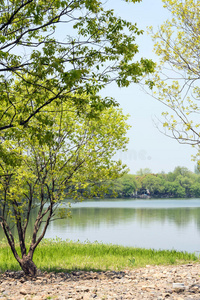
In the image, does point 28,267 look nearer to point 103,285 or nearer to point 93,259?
point 103,285

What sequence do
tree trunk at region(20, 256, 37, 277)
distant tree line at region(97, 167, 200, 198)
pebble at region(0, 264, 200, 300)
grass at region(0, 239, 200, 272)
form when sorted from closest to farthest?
pebble at region(0, 264, 200, 300), tree trunk at region(20, 256, 37, 277), grass at region(0, 239, 200, 272), distant tree line at region(97, 167, 200, 198)

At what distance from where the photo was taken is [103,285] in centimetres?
988

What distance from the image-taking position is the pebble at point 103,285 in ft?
27.2

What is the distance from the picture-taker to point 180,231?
35.3m

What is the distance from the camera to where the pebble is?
8305 millimetres

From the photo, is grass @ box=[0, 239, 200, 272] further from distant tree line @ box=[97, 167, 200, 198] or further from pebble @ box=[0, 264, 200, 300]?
distant tree line @ box=[97, 167, 200, 198]

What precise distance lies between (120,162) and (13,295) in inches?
231

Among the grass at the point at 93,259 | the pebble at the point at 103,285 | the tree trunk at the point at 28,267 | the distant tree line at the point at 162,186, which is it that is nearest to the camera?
the pebble at the point at 103,285

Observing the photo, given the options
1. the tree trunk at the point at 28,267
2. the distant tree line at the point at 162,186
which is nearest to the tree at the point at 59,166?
the tree trunk at the point at 28,267

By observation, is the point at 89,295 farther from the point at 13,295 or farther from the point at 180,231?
the point at 180,231

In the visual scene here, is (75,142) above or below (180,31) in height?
below

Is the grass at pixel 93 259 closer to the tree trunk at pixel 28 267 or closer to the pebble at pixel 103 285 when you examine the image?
the tree trunk at pixel 28 267

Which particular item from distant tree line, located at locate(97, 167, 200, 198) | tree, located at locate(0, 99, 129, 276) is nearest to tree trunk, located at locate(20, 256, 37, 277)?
tree, located at locate(0, 99, 129, 276)

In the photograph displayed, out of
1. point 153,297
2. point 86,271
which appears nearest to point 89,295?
point 153,297
